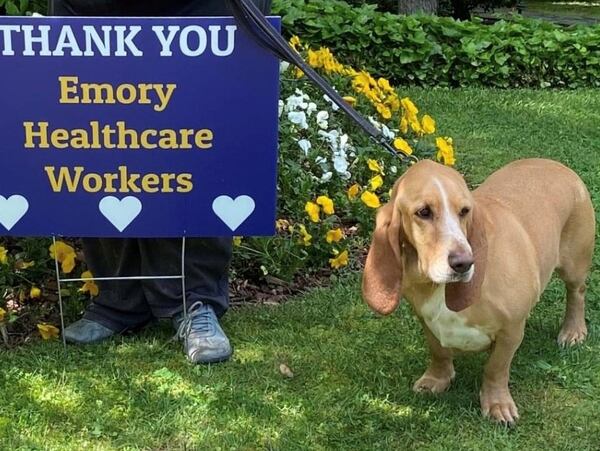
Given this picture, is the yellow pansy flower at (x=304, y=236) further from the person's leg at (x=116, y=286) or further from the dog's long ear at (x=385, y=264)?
the dog's long ear at (x=385, y=264)

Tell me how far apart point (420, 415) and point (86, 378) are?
1346 mm

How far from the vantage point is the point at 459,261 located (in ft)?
8.87

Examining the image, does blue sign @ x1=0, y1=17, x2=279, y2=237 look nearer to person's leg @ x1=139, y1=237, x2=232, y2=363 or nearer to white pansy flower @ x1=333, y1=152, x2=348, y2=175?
person's leg @ x1=139, y1=237, x2=232, y2=363

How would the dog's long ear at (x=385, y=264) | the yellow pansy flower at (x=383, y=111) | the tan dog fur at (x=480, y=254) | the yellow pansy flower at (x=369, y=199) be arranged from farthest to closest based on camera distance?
1. the yellow pansy flower at (x=383, y=111)
2. the yellow pansy flower at (x=369, y=199)
3. the dog's long ear at (x=385, y=264)
4. the tan dog fur at (x=480, y=254)

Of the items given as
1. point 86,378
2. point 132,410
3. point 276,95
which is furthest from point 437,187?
point 86,378

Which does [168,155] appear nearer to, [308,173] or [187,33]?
[187,33]

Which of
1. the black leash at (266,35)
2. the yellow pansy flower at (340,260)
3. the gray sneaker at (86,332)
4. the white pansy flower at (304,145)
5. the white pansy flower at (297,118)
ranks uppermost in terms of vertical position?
the black leash at (266,35)

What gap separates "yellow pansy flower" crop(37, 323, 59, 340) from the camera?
3916mm

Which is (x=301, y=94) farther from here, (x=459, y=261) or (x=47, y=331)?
(x=459, y=261)

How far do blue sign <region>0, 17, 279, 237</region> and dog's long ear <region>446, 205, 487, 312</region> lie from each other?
3.18 ft

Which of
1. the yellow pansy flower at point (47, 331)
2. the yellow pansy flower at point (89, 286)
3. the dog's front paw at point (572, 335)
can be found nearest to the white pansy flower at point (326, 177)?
the yellow pansy flower at point (89, 286)

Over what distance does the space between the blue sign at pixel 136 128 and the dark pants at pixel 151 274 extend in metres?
0.22

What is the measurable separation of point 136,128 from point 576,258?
1.89 m

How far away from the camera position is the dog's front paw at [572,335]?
3855mm
